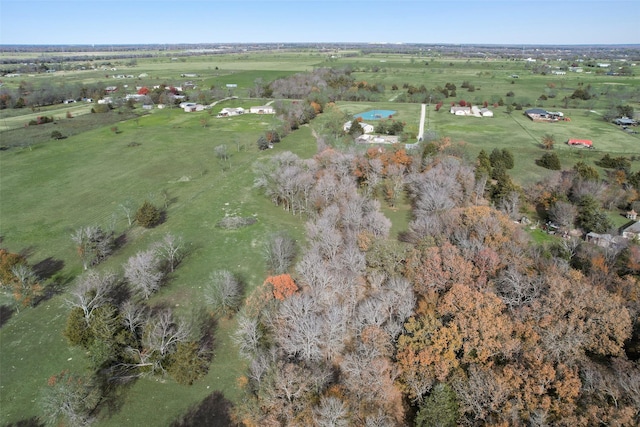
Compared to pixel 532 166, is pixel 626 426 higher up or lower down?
higher up

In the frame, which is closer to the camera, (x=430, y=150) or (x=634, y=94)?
(x=430, y=150)

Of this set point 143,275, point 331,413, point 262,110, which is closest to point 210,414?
point 331,413

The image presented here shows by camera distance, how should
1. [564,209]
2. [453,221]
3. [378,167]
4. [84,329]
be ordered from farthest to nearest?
[378,167]
[564,209]
[453,221]
[84,329]

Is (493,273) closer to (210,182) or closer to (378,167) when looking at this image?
(378,167)

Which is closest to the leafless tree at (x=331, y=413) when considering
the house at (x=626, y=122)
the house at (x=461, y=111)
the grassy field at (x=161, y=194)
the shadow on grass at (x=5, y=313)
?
the grassy field at (x=161, y=194)

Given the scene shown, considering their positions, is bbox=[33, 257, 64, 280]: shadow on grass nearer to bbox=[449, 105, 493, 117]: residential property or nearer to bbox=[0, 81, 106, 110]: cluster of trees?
bbox=[449, 105, 493, 117]: residential property

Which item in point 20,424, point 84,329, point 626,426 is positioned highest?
point 626,426

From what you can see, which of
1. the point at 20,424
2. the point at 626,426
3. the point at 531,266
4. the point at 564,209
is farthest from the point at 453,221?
the point at 20,424

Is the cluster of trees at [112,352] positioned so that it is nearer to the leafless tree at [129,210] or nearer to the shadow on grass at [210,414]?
the shadow on grass at [210,414]

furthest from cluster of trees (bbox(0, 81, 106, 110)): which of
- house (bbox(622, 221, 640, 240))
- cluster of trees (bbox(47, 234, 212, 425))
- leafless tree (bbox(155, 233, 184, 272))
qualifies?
house (bbox(622, 221, 640, 240))
